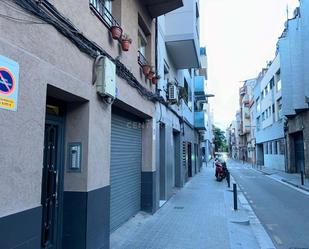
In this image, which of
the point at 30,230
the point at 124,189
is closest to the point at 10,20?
the point at 30,230

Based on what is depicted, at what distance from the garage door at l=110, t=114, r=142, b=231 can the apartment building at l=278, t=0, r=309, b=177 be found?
53.5ft

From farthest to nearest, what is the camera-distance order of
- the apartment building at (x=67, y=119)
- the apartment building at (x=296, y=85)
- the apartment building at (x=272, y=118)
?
1. the apartment building at (x=272, y=118)
2. the apartment building at (x=296, y=85)
3. the apartment building at (x=67, y=119)

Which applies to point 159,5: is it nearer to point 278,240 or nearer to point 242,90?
point 278,240

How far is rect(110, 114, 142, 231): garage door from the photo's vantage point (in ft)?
24.3

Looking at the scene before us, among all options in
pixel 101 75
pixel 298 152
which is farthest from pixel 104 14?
pixel 298 152

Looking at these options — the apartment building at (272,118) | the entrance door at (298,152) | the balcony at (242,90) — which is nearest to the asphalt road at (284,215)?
the entrance door at (298,152)

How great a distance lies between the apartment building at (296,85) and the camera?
22.1 m

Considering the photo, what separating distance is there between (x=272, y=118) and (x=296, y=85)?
1204cm

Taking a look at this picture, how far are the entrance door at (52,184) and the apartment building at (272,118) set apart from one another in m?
28.5

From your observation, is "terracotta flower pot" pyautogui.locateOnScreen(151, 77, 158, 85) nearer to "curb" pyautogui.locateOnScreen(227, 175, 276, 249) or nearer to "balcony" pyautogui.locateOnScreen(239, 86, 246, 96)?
"curb" pyautogui.locateOnScreen(227, 175, 276, 249)

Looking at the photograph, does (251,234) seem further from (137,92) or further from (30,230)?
(30,230)

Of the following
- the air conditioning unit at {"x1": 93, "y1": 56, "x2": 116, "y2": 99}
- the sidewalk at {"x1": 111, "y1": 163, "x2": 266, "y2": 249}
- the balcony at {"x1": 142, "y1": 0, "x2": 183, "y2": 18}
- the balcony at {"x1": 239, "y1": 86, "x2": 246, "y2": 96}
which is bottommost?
the sidewalk at {"x1": 111, "y1": 163, "x2": 266, "y2": 249}

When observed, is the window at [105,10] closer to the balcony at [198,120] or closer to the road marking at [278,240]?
the road marking at [278,240]

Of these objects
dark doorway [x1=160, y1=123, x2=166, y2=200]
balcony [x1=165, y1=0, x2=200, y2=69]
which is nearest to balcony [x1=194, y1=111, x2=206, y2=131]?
balcony [x1=165, y1=0, x2=200, y2=69]
